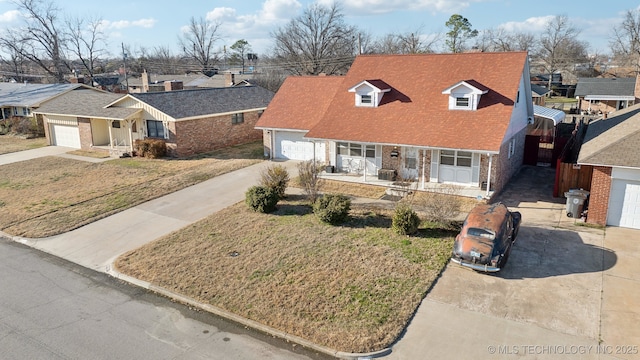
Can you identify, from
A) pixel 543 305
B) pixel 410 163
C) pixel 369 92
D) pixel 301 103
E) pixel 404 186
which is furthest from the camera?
pixel 301 103

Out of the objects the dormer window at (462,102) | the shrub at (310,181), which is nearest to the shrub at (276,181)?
the shrub at (310,181)

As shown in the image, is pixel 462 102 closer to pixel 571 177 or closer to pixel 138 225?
pixel 571 177

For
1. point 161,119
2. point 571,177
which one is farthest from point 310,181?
point 161,119

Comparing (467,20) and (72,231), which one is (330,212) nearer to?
(72,231)

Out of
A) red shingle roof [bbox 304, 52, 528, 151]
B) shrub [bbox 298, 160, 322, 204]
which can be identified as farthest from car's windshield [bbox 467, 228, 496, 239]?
shrub [bbox 298, 160, 322, 204]

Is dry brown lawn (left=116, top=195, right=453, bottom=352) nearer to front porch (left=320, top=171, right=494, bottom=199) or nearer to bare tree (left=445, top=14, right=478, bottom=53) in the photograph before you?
front porch (left=320, top=171, right=494, bottom=199)

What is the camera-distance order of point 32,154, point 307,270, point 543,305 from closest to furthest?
point 543,305
point 307,270
point 32,154

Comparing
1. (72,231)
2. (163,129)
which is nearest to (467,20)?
(163,129)
